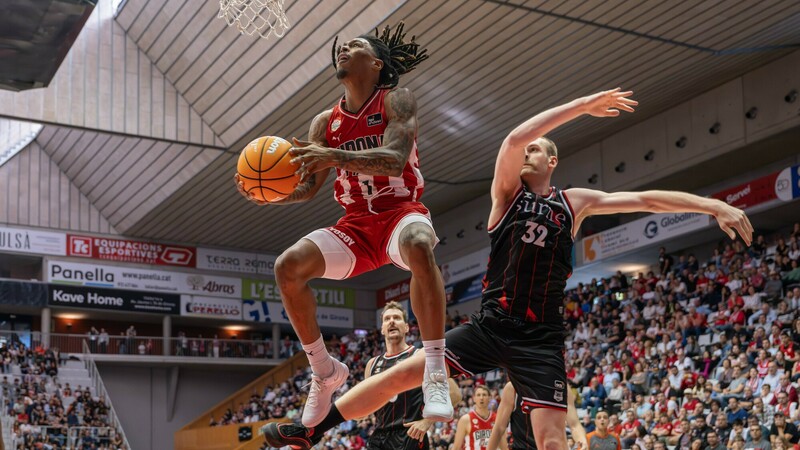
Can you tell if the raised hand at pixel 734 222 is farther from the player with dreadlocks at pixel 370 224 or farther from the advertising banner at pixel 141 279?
the advertising banner at pixel 141 279

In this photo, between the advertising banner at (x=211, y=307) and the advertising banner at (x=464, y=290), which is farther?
the advertising banner at (x=211, y=307)

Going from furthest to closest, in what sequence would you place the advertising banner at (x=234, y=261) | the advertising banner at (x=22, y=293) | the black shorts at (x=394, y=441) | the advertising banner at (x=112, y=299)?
the advertising banner at (x=234, y=261)
the advertising banner at (x=112, y=299)
the advertising banner at (x=22, y=293)
the black shorts at (x=394, y=441)

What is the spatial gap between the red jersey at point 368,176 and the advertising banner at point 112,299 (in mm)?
34170

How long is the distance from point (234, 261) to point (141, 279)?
3910 mm

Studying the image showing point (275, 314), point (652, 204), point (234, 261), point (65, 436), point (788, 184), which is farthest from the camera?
point (275, 314)

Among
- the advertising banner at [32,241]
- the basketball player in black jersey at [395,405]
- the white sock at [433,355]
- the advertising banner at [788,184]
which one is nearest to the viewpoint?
the white sock at [433,355]

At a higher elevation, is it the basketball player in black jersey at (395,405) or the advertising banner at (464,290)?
the advertising banner at (464,290)

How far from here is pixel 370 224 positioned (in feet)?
22.4

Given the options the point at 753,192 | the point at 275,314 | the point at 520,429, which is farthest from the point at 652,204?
the point at 275,314

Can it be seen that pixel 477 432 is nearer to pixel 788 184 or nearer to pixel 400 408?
pixel 400 408

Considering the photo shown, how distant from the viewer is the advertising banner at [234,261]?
41750 mm

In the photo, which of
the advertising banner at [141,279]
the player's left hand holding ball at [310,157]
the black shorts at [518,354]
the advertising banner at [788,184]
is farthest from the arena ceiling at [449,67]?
the player's left hand holding ball at [310,157]

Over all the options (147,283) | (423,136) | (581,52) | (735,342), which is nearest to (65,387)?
(147,283)

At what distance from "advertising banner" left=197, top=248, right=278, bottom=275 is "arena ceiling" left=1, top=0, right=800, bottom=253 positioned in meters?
5.79
